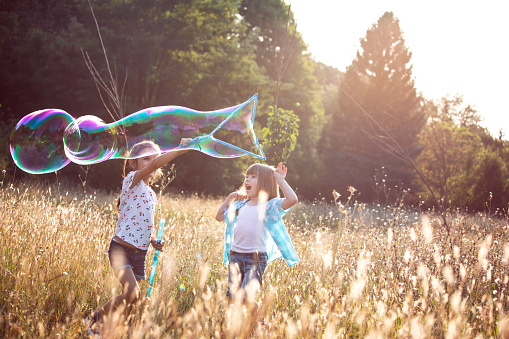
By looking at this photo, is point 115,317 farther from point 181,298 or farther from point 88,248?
A: point 88,248

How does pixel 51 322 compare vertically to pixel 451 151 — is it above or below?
below

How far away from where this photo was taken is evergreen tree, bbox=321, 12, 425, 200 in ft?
93.9

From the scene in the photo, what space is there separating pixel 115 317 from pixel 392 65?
3128 centimetres

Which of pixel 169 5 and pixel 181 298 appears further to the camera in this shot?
pixel 169 5

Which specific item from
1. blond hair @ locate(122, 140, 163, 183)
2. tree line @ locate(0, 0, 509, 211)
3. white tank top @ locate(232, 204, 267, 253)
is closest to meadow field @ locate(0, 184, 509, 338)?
white tank top @ locate(232, 204, 267, 253)

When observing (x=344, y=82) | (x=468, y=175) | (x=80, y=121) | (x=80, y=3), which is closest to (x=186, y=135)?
(x=80, y=121)

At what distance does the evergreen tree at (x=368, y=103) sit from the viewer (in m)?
28.6

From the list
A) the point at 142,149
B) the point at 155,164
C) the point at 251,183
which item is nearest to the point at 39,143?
the point at 142,149

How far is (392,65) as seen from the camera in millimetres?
30062

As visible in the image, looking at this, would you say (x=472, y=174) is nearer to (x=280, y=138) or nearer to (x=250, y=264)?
(x=280, y=138)

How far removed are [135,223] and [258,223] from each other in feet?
3.26

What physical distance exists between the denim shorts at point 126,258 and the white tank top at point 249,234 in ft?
2.47

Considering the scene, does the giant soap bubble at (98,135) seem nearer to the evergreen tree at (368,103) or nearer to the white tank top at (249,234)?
the white tank top at (249,234)

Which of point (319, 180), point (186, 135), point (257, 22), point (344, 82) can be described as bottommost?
point (319, 180)
